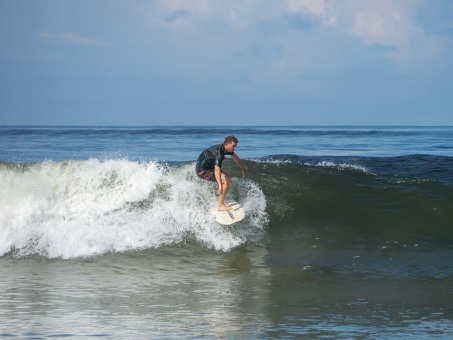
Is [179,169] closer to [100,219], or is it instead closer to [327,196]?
[100,219]

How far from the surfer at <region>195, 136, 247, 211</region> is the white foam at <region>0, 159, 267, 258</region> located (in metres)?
0.84

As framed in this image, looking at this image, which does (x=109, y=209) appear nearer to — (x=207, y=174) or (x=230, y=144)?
(x=207, y=174)

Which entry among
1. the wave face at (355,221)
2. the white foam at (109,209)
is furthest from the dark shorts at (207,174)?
the wave face at (355,221)

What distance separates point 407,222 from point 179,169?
5.14 meters

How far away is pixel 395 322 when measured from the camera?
7.52 m

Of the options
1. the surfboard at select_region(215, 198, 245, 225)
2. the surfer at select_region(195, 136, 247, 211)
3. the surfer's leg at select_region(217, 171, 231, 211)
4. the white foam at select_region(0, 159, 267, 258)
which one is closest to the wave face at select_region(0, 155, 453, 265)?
the white foam at select_region(0, 159, 267, 258)

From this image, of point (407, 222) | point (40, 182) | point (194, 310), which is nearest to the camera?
point (194, 310)

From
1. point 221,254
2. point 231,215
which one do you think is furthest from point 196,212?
point 221,254

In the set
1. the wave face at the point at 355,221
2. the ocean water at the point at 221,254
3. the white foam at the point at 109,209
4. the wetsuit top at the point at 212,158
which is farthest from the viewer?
the white foam at the point at 109,209

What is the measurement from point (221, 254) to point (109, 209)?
9.99 feet

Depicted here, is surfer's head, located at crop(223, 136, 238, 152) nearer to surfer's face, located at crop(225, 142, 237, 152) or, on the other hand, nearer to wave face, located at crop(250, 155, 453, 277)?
surfer's face, located at crop(225, 142, 237, 152)

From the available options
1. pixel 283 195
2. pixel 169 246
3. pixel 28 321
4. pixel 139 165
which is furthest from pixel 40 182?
pixel 28 321

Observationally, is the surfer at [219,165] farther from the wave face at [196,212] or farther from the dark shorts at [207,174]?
the wave face at [196,212]

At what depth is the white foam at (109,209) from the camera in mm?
12523
